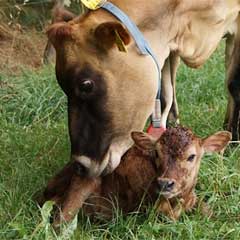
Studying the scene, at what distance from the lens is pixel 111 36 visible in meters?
4.39

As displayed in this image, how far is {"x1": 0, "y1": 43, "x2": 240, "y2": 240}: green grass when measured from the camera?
4402mm

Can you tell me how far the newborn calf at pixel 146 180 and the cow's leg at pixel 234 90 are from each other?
1.30 m

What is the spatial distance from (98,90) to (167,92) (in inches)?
54.5

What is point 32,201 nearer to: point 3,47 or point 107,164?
point 107,164

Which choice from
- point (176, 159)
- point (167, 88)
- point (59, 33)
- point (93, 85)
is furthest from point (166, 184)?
point (167, 88)

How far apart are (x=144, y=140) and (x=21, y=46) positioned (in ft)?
15.7

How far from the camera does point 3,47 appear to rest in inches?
352

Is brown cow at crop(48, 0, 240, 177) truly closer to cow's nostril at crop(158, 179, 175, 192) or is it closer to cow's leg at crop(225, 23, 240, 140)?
cow's nostril at crop(158, 179, 175, 192)

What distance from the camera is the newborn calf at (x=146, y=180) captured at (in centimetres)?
429

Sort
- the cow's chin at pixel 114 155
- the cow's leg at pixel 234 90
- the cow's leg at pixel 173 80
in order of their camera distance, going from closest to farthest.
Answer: the cow's chin at pixel 114 155 < the cow's leg at pixel 173 80 < the cow's leg at pixel 234 90

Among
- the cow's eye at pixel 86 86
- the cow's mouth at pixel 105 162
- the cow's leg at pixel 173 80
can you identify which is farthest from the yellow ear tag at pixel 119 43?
the cow's leg at pixel 173 80

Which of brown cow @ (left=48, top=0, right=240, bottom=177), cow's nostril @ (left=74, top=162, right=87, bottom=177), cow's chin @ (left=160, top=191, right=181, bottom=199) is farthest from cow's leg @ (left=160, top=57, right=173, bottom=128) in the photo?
cow's chin @ (left=160, top=191, right=181, bottom=199)

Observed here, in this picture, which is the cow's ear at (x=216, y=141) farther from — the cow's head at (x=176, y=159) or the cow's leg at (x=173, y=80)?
the cow's leg at (x=173, y=80)

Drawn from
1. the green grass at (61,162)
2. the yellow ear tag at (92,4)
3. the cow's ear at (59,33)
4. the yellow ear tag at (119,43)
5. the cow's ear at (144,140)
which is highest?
the yellow ear tag at (92,4)
